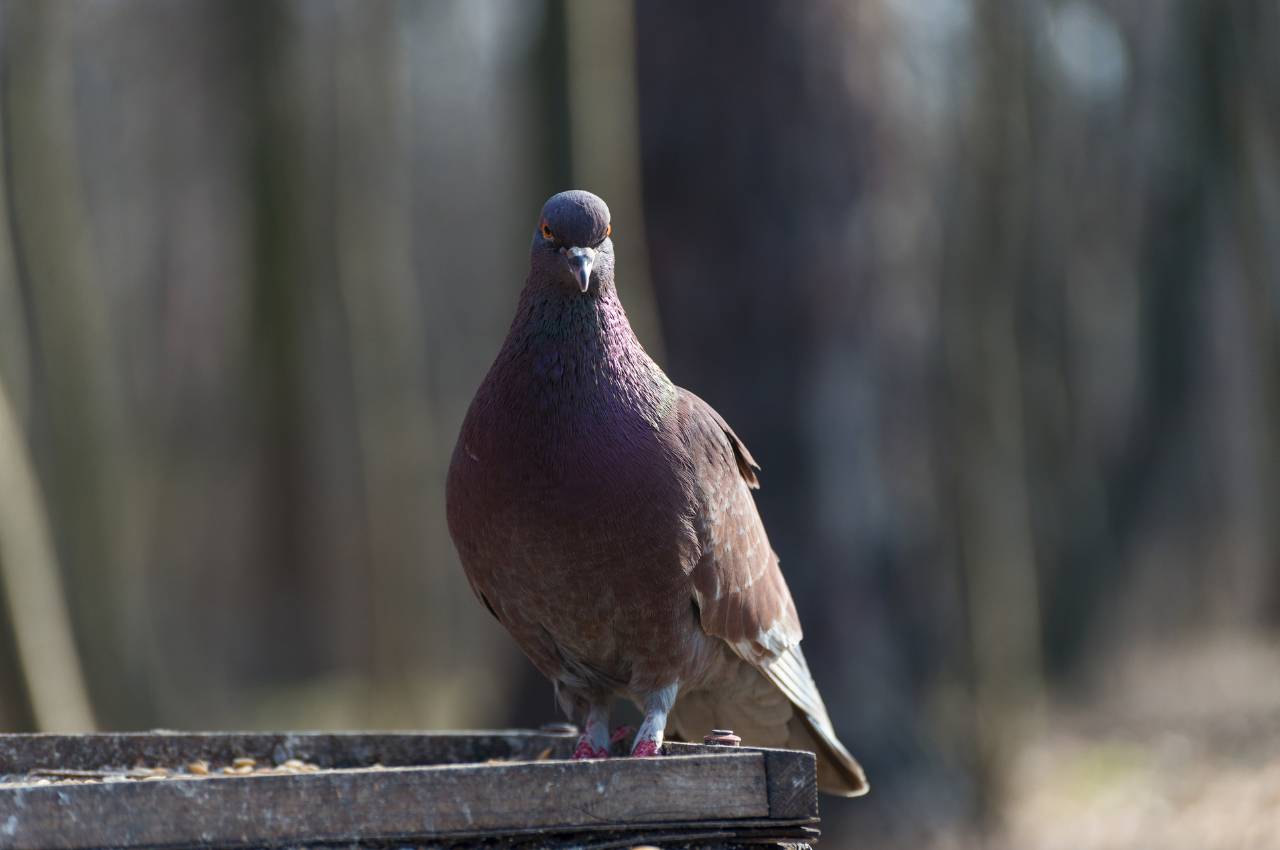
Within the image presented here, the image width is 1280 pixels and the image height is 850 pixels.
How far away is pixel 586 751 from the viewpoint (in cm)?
439

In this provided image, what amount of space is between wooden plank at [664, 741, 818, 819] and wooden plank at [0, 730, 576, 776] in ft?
4.60

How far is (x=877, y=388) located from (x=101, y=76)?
13.1m

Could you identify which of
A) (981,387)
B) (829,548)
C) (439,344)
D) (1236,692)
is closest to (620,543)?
(829,548)

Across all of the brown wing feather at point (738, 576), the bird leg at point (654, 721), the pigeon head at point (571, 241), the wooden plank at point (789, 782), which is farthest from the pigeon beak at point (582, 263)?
the wooden plank at point (789, 782)

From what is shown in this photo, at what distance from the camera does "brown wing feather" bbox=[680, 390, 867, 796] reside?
13.5 ft

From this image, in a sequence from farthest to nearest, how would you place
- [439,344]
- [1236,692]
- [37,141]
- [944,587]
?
[439,344]
[1236,692]
[944,587]
[37,141]

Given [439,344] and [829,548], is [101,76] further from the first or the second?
[829,548]

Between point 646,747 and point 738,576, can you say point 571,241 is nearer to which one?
point 738,576

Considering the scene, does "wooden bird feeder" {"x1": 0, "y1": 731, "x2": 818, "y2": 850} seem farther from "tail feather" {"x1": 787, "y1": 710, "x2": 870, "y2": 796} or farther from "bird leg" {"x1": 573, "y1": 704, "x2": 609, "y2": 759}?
"tail feather" {"x1": 787, "y1": 710, "x2": 870, "y2": 796}

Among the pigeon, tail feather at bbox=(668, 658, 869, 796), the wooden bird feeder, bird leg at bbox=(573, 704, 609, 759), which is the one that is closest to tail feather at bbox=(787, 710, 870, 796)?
tail feather at bbox=(668, 658, 869, 796)

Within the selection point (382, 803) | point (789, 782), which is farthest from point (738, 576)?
point (382, 803)

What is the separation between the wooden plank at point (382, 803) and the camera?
3021 mm

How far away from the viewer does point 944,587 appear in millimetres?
9586

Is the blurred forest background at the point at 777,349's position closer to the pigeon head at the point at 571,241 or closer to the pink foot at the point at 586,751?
the pink foot at the point at 586,751
